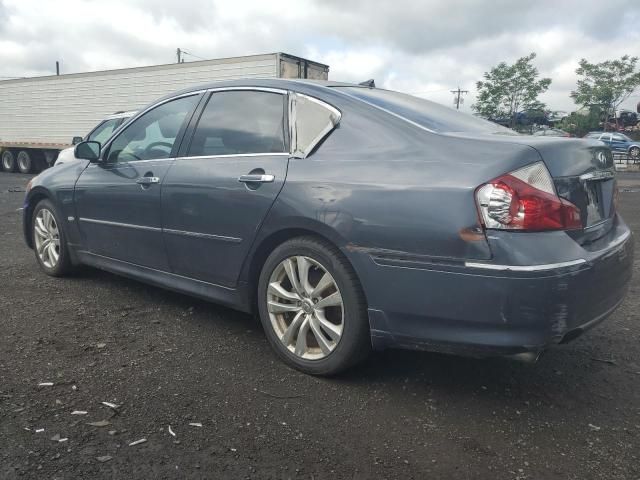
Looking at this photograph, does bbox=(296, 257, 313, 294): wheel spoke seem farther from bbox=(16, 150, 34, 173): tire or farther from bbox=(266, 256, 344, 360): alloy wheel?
bbox=(16, 150, 34, 173): tire

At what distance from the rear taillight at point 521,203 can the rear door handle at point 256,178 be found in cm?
117

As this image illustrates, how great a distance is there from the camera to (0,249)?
6.40 metres

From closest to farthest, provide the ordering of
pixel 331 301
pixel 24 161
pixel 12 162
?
1. pixel 331 301
2. pixel 24 161
3. pixel 12 162

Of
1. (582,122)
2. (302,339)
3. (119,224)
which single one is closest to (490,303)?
(302,339)

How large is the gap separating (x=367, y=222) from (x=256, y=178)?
0.79 m

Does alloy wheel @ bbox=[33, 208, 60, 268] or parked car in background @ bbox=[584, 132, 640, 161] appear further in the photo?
parked car in background @ bbox=[584, 132, 640, 161]

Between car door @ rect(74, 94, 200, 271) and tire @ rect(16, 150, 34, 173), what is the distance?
65.9 feet

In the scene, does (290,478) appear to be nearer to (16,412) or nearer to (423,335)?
(423,335)

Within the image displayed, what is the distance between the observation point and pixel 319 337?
300 centimetres

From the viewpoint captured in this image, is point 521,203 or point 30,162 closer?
point 521,203

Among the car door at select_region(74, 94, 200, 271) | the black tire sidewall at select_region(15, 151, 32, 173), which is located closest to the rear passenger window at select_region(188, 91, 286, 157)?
the car door at select_region(74, 94, 200, 271)

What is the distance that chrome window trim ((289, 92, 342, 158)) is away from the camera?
311 centimetres

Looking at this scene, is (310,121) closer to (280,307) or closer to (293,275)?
(293,275)

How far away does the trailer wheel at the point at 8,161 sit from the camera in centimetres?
2294
